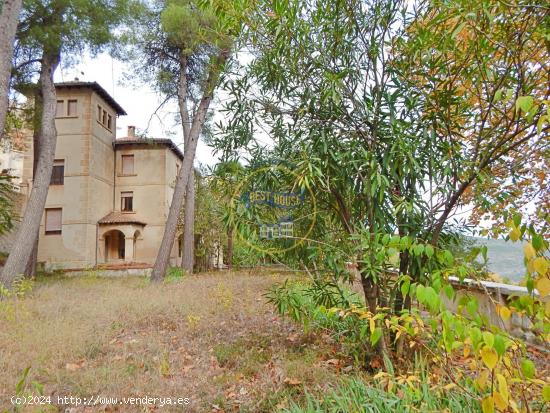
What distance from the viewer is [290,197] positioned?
4238 mm

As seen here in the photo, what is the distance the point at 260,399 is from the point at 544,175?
6558 mm

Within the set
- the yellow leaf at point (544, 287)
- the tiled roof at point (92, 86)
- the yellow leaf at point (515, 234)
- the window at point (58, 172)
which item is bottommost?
the yellow leaf at point (544, 287)

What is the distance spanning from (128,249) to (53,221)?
3.90 metres

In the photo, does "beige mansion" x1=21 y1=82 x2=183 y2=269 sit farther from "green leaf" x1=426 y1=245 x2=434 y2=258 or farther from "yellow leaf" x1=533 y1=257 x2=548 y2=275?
"yellow leaf" x1=533 y1=257 x2=548 y2=275

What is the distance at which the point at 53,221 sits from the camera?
1862cm

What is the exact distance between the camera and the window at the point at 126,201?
2091 cm

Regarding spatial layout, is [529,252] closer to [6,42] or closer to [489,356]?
[489,356]

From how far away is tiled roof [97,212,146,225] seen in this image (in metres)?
18.8

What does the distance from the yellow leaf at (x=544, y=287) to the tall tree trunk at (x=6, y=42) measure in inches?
371

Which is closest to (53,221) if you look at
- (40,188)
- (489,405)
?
(40,188)
